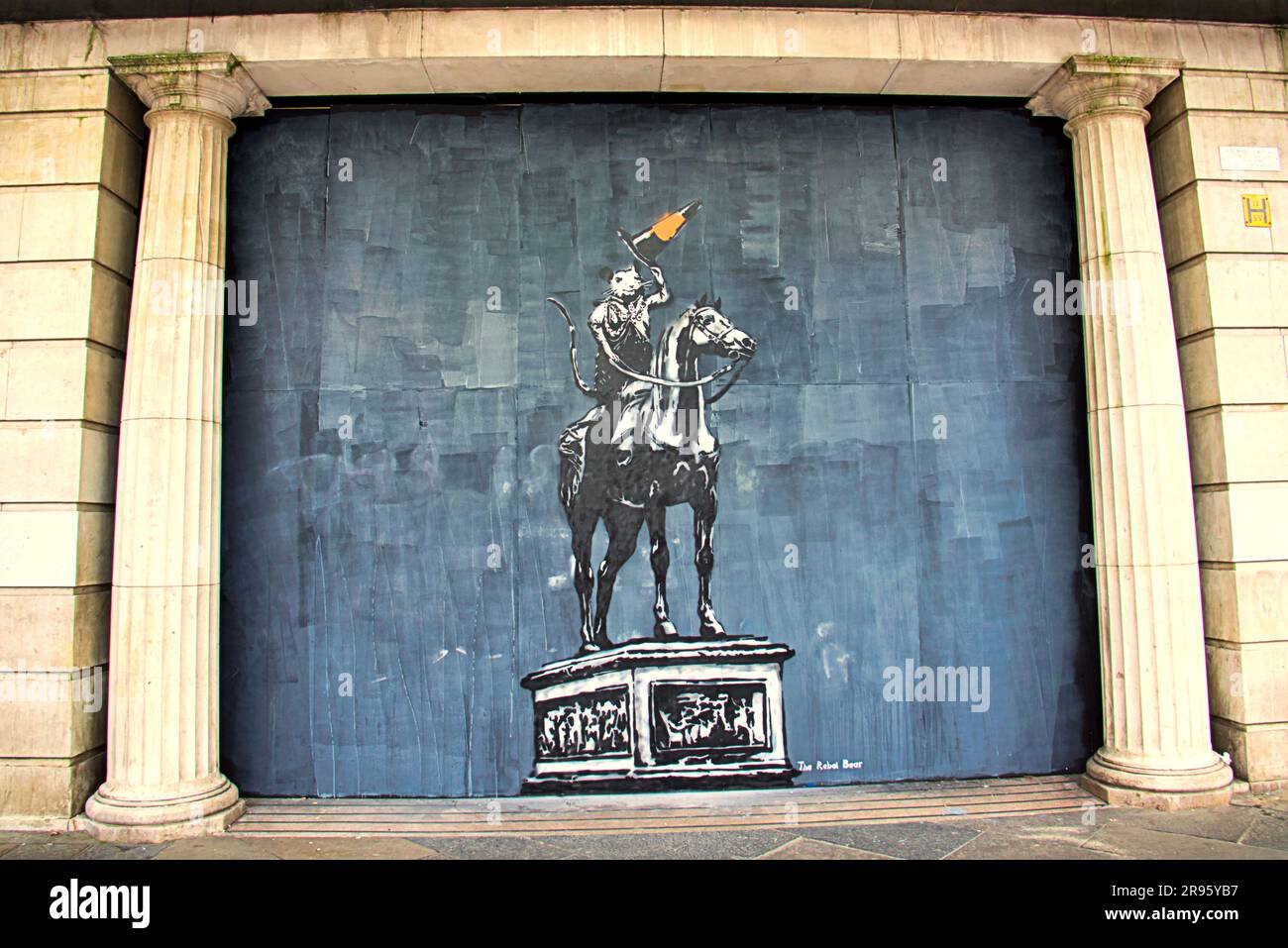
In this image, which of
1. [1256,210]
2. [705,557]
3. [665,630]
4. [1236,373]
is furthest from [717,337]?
[1256,210]

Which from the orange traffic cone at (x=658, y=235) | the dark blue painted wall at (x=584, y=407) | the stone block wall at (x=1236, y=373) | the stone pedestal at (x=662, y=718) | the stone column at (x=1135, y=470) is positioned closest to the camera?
the stone column at (x=1135, y=470)

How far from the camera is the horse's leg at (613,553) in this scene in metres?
6.40

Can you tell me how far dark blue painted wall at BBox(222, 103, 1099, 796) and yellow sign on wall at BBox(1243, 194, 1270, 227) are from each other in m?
1.28

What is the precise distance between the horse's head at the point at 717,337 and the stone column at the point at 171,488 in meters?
3.81

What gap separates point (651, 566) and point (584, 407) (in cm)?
142

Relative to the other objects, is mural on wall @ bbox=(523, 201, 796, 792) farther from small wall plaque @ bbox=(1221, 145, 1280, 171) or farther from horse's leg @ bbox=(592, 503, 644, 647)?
small wall plaque @ bbox=(1221, 145, 1280, 171)

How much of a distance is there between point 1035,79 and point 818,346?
2884 millimetres

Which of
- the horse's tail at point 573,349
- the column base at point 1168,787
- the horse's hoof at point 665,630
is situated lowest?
the column base at point 1168,787

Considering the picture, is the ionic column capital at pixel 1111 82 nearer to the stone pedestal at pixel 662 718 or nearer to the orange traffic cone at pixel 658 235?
the orange traffic cone at pixel 658 235

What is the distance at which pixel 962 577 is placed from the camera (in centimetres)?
653

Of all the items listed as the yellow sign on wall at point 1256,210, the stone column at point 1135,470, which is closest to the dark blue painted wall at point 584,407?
the stone column at point 1135,470

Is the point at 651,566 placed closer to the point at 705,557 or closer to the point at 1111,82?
the point at 705,557

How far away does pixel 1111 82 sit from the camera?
6441 millimetres

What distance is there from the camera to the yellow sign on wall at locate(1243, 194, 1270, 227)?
6.40 meters
